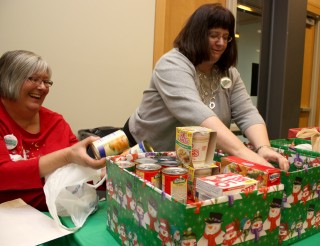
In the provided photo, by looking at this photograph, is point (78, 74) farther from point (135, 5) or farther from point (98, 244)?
point (98, 244)

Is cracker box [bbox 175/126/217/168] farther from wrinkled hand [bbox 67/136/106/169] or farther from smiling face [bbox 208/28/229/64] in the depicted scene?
smiling face [bbox 208/28/229/64]

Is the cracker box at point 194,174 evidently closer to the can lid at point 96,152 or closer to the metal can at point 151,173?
the metal can at point 151,173

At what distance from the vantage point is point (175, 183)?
2.38 ft

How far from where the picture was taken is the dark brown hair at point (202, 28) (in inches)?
52.6

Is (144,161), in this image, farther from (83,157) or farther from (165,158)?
(83,157)

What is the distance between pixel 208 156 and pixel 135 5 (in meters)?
2.06

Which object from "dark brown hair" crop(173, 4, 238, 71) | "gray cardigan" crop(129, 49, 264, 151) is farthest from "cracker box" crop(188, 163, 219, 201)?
"dark brown hair" crop(173, 4, 238, 71)

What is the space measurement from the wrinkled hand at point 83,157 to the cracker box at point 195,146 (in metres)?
0.25

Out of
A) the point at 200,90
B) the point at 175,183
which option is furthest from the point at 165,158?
the point at 200,90

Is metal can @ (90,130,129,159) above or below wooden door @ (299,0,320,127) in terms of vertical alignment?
below

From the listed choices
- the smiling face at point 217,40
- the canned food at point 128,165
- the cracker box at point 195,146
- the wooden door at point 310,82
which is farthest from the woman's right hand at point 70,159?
the wooden door at point 310,82

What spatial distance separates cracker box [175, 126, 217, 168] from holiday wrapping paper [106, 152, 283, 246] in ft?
0.55

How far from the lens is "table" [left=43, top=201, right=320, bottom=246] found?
2.80ft

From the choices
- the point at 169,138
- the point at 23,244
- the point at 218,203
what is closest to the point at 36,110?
the point at 169,138
